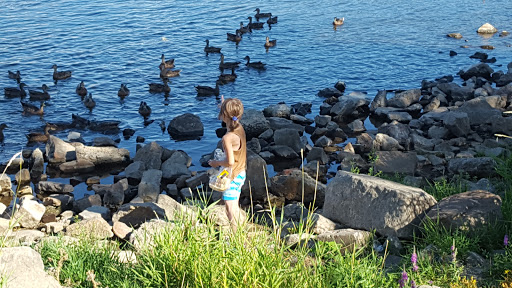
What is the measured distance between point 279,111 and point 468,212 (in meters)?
10.5

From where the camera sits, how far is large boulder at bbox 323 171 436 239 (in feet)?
27.4

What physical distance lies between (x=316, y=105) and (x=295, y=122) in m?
1.88

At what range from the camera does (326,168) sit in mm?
14766

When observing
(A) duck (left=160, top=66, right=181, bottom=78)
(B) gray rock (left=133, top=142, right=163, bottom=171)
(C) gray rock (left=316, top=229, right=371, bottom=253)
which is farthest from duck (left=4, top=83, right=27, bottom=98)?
(C) gray rock (left=316, top=229, right=371, bottom=253)

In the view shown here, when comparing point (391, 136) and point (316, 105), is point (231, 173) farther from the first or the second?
point (316, 105)

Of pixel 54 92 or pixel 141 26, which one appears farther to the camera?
pixel 141 26

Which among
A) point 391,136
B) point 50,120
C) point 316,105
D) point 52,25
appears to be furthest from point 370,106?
point 52,25

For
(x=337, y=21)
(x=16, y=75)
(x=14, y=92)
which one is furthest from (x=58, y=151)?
(x=337, y=21)

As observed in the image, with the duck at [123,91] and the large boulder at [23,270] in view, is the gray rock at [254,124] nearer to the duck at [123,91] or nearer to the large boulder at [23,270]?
the duck at [123,91]

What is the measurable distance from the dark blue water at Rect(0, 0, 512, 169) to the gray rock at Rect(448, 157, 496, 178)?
658cm

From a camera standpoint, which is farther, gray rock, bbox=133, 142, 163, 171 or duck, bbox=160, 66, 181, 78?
duck, bbox=160, 66, 181, 78

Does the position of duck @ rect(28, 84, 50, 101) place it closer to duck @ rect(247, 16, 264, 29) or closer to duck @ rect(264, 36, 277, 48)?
duck @ rect(264, 36, 277, 48)

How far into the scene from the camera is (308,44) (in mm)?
26125

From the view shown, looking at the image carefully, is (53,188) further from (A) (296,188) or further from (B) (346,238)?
(B) (346,238)
